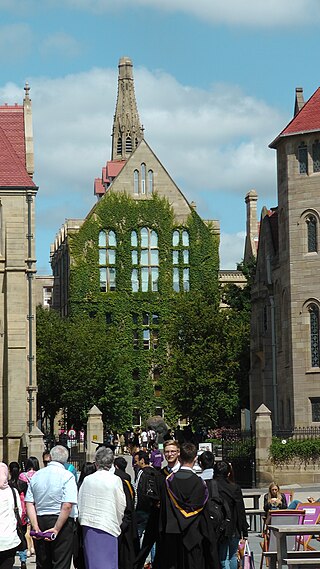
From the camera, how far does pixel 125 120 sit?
12706cm

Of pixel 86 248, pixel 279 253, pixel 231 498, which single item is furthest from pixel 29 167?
A: pixel 231 498

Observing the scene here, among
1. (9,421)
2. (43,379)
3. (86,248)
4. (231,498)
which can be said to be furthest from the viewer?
(86,248)

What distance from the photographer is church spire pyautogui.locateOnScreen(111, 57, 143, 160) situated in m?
126

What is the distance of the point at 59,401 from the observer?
75.2 meters

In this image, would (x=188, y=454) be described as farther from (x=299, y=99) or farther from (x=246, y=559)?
(x=299, y=99)

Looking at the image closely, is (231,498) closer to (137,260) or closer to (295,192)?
(295,192)

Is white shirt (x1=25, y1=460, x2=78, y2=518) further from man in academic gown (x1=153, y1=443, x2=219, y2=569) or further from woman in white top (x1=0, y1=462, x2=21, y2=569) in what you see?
man in academic gown (x1=153, y1=443, x2=219, y2=569)

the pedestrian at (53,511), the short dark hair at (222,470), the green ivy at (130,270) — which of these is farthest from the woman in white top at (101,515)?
the green ivy at (130,270)

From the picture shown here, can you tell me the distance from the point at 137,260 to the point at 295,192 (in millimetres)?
34273

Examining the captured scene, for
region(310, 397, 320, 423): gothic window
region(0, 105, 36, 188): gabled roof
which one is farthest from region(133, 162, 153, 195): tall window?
region(310, 397, 320, 423): gothic window

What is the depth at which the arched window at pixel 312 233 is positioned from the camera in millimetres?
56875

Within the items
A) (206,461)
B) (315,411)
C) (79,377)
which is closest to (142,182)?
(79,377)

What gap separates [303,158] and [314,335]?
23.5 ft

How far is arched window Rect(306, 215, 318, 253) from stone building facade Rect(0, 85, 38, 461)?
36.8 ft
